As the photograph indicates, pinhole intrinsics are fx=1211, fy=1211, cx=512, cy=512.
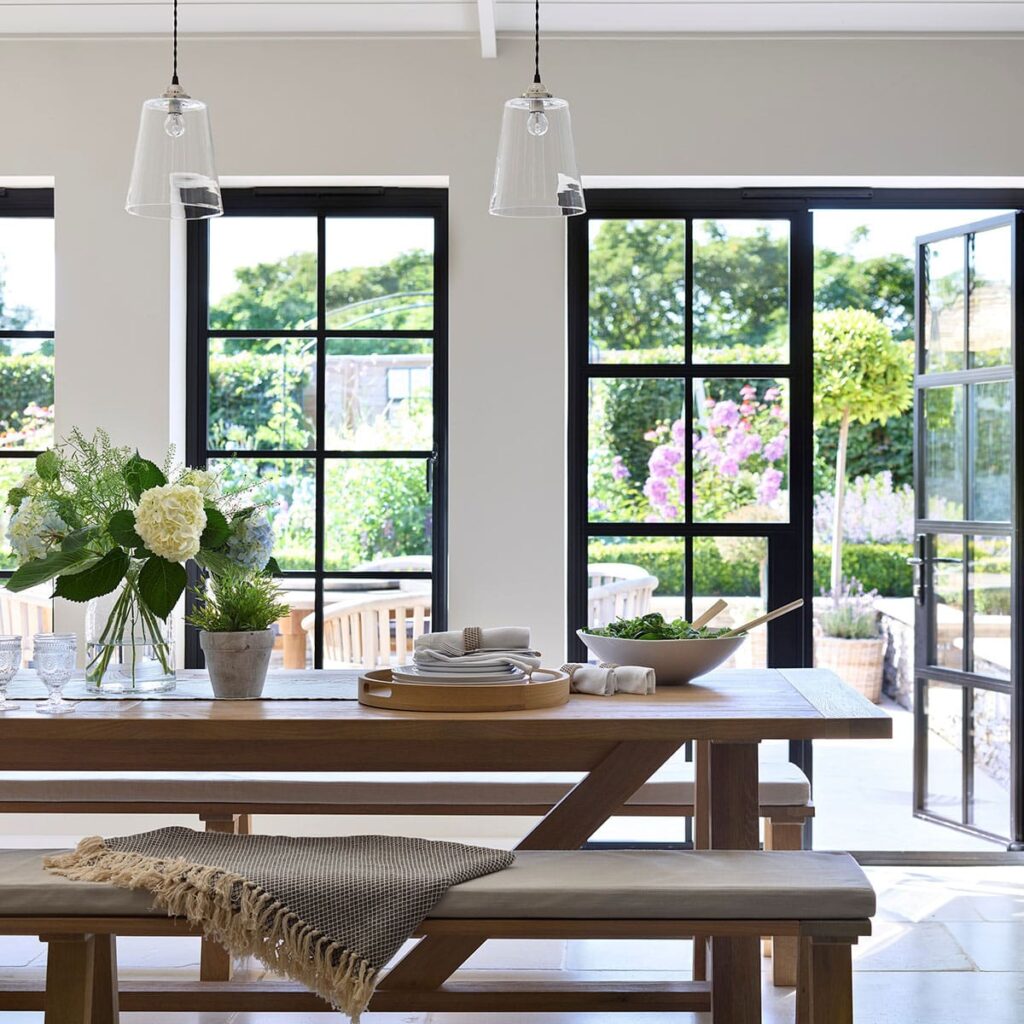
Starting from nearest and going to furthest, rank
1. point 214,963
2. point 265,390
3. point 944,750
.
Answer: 1. point 214,963
2. point 265,390
3. point 944,750

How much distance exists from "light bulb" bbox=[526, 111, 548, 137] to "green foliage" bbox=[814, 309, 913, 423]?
20.5 feet

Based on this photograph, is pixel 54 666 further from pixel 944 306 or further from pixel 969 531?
pixel 944 306

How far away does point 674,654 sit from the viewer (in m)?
2.59

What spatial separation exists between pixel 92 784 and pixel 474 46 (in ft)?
8.70

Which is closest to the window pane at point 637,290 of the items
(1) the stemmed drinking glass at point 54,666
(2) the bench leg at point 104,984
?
(1) the stemmed drinking glass at point 54,666

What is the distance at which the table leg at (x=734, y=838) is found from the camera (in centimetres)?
245

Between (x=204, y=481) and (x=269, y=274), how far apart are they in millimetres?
1903

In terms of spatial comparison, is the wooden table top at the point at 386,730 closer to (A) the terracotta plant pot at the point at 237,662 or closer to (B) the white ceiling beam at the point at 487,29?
(A) the terracotta plant pot at the point at 237,662

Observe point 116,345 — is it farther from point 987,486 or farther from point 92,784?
point 987,486

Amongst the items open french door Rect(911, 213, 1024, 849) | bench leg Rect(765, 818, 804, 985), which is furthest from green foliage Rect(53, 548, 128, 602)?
open french door Rect(911, 213, 1024, 849)

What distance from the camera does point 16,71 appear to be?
13.5 ft

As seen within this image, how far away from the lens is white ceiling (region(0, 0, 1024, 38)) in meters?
3.83

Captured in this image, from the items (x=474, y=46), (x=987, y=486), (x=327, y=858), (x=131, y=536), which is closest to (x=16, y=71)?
(x=474, y=46)

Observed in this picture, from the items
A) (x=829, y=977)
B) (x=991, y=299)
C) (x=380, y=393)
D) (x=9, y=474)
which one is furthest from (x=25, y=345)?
(x=829, y=977)
